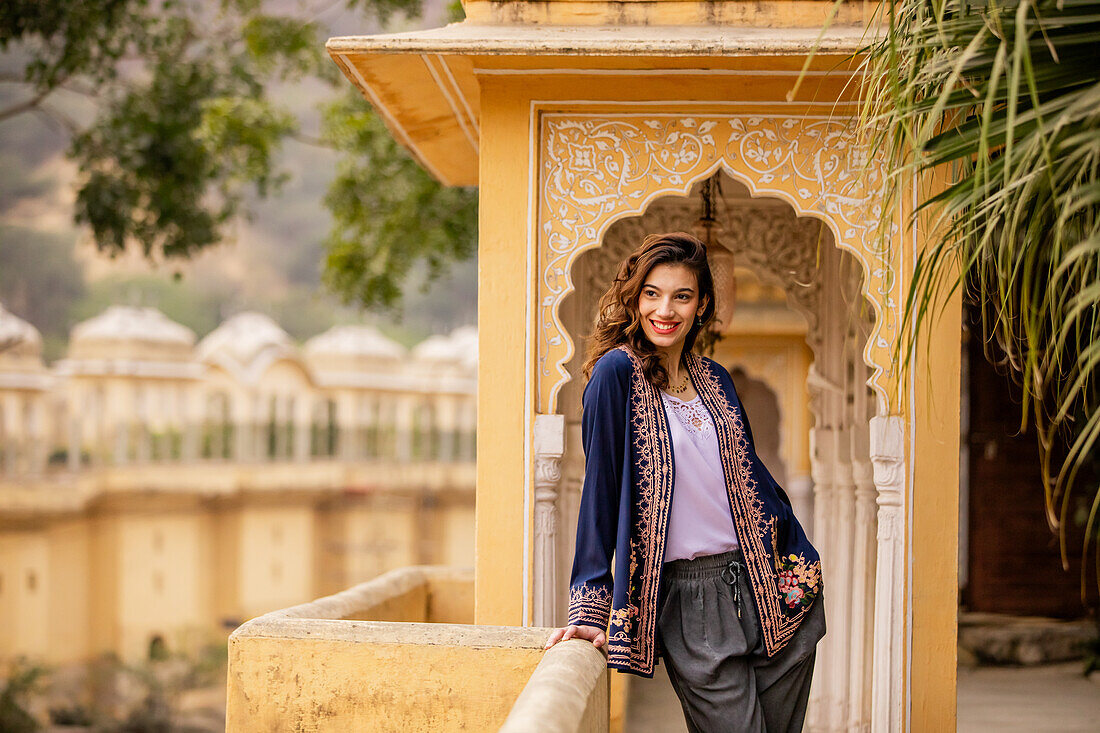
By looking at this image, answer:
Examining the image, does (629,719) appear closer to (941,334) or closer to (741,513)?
(941,334)

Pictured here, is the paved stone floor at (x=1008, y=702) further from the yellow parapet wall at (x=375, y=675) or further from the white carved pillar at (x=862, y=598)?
the yellow parapet wall at (x=375, y=675)

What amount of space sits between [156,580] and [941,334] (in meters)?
20.7

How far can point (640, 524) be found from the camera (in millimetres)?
2619

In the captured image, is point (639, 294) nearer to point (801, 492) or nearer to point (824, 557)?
point (824, 557)

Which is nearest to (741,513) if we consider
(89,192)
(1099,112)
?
(1099,112)

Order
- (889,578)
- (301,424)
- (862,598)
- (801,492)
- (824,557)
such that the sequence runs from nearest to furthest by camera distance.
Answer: (889,578) < (862,598) < (824,557) < (801,492) < (301,424)

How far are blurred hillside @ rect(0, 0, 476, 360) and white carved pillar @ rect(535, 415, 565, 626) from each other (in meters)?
16.1

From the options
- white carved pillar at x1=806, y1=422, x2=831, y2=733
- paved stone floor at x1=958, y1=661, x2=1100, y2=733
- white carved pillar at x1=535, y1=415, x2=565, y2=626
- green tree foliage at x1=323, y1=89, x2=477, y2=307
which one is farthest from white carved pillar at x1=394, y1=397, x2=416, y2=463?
white carved pillar at x1=535, y1=415, x2=565, y2=626

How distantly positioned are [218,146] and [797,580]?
8425 mm

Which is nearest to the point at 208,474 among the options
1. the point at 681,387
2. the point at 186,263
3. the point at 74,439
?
the point at 74,439

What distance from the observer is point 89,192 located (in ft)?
36.9

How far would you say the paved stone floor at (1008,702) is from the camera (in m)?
6.18

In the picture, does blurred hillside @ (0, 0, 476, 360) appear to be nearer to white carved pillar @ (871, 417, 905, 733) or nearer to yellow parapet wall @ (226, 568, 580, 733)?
white carved pillar @ (871, 417, 905, 733)

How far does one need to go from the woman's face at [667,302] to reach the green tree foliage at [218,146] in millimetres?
7752
